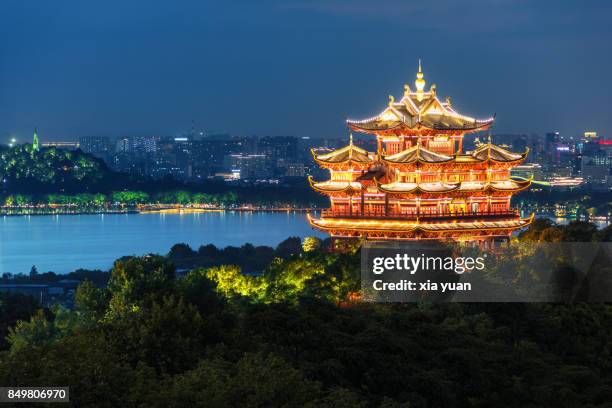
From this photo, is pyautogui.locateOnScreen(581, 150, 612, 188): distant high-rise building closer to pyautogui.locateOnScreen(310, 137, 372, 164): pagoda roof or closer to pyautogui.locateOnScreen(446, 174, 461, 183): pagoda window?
pyautogui.locateOnScreen(310, 137, 372, 164): pagoda roof

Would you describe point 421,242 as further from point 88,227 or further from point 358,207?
point 88,227

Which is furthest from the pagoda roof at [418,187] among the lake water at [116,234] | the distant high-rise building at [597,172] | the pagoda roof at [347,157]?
the distant high-rise building at [597,172]

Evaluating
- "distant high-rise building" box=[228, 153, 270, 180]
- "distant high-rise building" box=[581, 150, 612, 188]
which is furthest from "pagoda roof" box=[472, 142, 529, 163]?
"distant high-rise building" box=[228, 153, 270, 180]

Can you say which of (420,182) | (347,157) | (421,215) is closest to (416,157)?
(420,182)

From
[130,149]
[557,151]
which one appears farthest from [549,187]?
[130,149]

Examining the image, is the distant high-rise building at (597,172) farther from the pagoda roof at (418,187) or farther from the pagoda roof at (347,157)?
the pagoda roof at (418,187)

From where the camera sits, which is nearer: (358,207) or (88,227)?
(358,207)

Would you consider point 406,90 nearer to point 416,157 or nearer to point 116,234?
point 416,157
